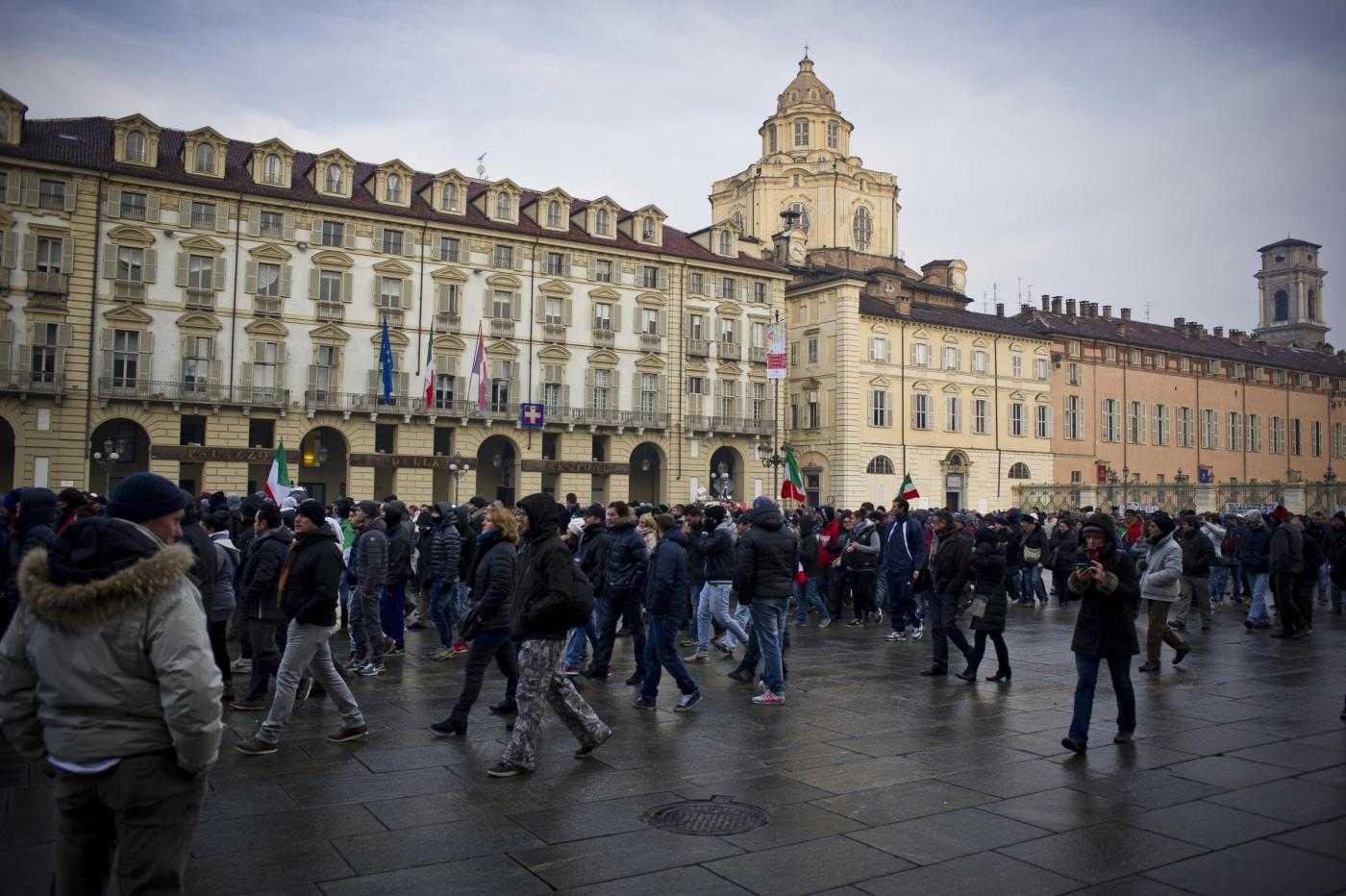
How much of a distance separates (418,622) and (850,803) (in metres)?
10.6

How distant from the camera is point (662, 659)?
30.7 feet

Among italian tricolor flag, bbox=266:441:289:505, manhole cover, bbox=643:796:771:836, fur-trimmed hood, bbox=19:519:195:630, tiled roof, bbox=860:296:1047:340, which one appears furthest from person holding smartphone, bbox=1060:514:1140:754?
tiled roof, bbox=860:296:1047:340

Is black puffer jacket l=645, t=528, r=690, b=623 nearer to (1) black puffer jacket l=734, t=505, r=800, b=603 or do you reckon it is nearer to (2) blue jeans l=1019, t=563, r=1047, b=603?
(1) black puffer jacket l=734, t=505, r=800, b=603

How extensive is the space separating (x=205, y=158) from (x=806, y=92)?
41837 mm

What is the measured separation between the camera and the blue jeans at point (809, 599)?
54.3 feet

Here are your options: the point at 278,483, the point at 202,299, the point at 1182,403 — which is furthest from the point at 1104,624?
the point at 1182,403

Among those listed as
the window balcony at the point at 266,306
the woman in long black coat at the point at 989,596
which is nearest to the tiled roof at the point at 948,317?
the window balcony at the point at 266,306

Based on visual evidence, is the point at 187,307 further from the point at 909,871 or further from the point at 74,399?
the point at 909,871

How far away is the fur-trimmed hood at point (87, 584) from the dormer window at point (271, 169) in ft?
143

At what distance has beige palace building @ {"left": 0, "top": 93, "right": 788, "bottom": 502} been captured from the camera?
127ft

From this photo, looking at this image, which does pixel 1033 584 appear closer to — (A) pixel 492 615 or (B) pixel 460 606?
(B) pixel 460 606

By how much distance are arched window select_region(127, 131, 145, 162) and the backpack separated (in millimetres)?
40923

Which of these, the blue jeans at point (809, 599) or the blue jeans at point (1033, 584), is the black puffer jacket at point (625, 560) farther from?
the blue jeans at point (1033, 584)

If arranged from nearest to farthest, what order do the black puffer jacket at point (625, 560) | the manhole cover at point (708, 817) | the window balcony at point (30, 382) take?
1. the manhole cover at point (708, 817)
2. the black puffer jacket at point (625, 560)
3. the window balcony at point (30, 382)
